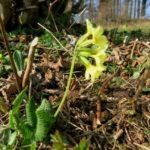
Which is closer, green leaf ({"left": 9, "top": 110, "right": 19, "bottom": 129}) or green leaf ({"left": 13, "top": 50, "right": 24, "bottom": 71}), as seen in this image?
green leaf ({"left": 9, "top": 110, "right": 19, "bottom": 129})

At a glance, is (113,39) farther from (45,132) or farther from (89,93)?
(45,132)

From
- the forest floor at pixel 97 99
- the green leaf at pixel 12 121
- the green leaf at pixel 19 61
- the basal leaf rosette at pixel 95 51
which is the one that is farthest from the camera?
the green leaf at pixel 19 61

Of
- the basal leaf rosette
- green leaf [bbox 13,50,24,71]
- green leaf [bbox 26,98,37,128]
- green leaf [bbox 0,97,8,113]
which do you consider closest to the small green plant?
green leaf [bbox 26,98,37,128]

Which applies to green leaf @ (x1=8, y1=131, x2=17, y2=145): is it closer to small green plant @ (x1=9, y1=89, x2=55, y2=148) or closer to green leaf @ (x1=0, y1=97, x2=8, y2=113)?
small green plant @ (x1=9, y1=89, x2=55, y2=148)

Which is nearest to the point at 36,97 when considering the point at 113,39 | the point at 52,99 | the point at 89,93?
the point at 52,99

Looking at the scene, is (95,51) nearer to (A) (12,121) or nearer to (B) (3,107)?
(A) (12,121)

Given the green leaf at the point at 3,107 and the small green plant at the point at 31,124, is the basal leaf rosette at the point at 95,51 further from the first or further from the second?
the green leaf at the point at 3,107

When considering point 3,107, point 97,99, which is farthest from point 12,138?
point 97,99

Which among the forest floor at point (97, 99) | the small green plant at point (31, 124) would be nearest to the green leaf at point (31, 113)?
the small green plant at point (31, 124)
